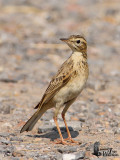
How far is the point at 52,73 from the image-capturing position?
12.5 m

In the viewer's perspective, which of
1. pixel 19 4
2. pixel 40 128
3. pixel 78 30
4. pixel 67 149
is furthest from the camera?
pixel 19 4

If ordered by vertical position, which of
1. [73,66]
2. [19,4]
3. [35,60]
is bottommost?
[73,66]

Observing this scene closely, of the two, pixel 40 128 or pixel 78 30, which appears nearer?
pixel 40 128

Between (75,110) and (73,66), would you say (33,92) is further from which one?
(73,66)

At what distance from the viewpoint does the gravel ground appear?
22.8 ft

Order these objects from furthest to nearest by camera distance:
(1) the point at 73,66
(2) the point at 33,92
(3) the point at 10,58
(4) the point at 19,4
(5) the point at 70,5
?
(5) the point at 70,5
(4) the point at 19,4
(3) the point at 10,58
(2) the point at 33,92
(1) the point at 73,66

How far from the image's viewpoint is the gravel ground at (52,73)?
6.95 metres

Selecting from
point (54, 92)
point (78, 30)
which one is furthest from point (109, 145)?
point (78, 30)

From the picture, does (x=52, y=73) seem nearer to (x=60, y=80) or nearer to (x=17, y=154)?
(x=60, y=80)

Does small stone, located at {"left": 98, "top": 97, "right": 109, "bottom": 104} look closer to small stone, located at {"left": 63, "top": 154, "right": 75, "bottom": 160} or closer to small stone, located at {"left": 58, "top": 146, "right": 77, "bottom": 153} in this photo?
small stone, located at {"left": 58, "top": 146, "right": 77, "bottom": 153}

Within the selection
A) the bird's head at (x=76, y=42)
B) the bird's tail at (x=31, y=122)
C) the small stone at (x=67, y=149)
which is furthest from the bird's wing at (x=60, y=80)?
the small stone at (x=67, y=149)

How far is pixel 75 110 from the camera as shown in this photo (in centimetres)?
945

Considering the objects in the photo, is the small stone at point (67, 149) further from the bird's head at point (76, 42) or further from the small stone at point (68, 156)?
the bird's head at point (76, 42)

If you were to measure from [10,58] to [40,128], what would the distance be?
20.7ft
